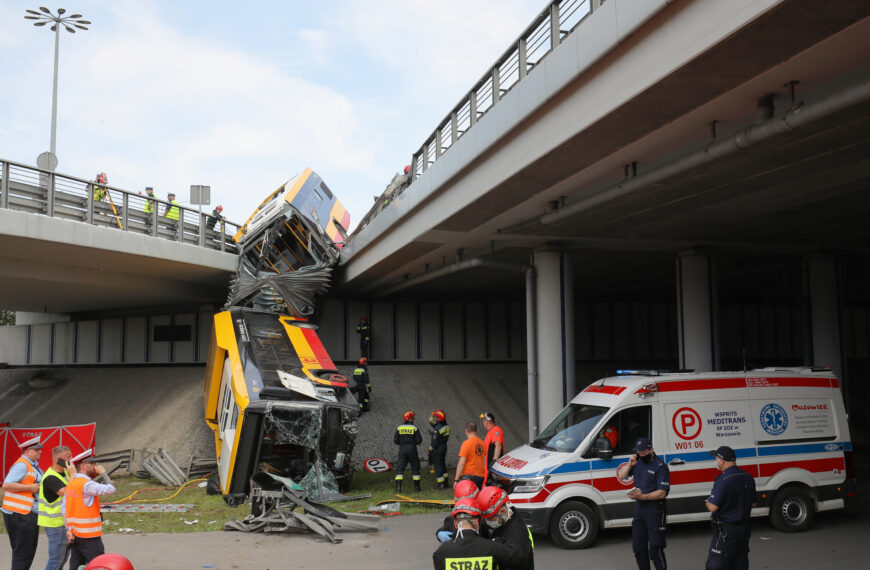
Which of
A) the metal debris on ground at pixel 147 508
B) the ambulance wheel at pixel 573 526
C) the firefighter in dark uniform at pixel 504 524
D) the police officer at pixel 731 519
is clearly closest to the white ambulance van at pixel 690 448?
the ambulance wheel at pixel 573 526

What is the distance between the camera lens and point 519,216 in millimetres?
15344

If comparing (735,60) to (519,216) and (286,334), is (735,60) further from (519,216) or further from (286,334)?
(286,334)

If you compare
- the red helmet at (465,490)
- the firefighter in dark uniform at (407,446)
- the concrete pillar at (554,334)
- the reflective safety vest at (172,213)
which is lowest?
the firefighter in dark uniform at (407,446)

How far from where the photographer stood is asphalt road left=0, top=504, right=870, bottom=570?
9023mm

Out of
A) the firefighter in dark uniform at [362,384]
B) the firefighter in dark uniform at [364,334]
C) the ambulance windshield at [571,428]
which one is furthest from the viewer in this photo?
the firefighter in dark uniform at [364,334]

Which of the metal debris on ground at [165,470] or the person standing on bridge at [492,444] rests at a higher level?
the person standing on bridge at [492,444]

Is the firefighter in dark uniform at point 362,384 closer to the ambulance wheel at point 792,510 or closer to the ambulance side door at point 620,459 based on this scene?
the ambulance side door at point 620,459

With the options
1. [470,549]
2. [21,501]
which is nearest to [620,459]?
[470,549]

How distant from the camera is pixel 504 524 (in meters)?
4.80

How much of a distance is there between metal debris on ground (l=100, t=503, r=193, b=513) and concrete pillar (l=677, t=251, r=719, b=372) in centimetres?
1287

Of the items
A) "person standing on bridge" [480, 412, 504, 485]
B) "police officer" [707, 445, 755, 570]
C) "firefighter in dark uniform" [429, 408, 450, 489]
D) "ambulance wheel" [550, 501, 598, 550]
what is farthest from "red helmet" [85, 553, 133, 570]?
"firefighter in dark uniform" [429, 408, 450, 489]

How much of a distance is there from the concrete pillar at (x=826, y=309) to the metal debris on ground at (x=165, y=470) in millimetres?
16738

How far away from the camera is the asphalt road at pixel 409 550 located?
9023 millimetres

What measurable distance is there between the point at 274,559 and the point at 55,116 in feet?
78.8
